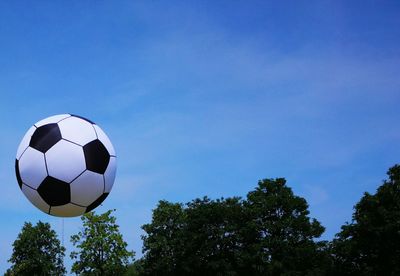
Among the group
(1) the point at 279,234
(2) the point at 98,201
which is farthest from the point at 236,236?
(2) the point at 98,201

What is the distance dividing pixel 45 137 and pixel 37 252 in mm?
48787

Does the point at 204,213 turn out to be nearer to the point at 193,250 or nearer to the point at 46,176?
the point at 193,250

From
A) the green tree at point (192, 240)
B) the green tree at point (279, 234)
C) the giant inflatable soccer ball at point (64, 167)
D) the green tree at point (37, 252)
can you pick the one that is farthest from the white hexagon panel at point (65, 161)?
the green tree at point (37, 252)

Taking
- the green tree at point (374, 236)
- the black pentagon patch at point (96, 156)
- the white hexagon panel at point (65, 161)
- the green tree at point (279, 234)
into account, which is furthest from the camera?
the green tree at point (279, 234)

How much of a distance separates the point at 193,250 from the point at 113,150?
134 feet

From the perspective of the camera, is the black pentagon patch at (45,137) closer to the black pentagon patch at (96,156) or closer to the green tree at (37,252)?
the black pentagon patch at (96,156)

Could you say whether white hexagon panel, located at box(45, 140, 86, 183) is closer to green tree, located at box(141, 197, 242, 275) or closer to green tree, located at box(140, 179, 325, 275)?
green tree, located at box(140, 179, 325, 275)

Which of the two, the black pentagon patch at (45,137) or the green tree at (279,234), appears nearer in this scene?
the black pentagon patch at (45,137)

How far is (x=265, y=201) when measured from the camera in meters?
50.6

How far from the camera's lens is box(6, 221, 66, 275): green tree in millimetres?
55281

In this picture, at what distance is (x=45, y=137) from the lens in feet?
38.9

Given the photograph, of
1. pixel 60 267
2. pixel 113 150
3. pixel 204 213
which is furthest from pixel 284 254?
pixel 113 150

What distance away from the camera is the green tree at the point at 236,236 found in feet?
153

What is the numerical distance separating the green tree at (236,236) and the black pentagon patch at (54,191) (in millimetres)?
36292
